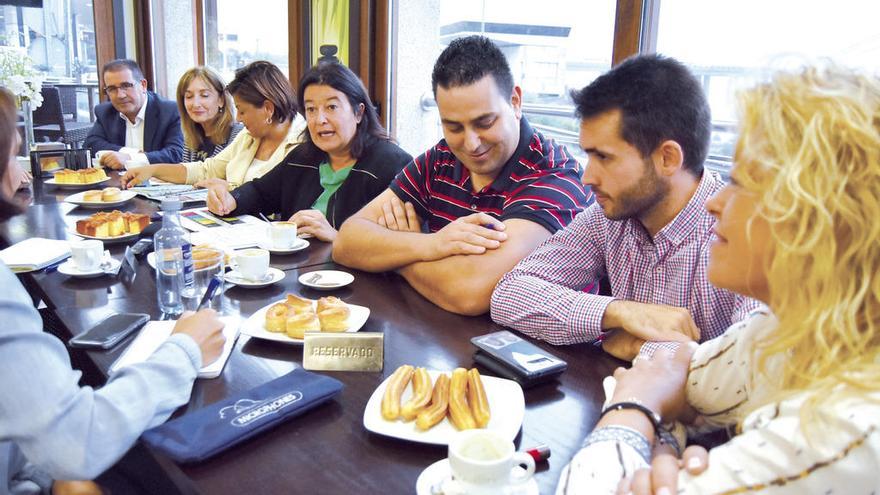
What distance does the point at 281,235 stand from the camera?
1977mm

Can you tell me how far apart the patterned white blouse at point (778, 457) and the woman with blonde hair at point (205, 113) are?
3.47 m

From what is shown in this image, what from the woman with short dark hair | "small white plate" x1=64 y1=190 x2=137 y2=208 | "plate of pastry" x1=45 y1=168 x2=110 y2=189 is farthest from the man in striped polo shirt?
"plate of pastry" x1=45 y1=168 x2=110 y2=189

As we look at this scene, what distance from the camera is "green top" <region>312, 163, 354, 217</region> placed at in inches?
106

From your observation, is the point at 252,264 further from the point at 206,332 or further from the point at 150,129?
the point at 150,129

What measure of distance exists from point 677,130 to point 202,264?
1127 mm

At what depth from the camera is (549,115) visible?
9.49ft

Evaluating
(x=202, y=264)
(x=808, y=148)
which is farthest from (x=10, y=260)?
(x=808, y=148)

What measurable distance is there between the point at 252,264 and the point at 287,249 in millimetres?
361

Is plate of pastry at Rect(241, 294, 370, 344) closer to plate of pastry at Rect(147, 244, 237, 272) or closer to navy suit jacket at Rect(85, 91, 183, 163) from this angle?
plate of pastry at Rect(147, 244, 237, 272)

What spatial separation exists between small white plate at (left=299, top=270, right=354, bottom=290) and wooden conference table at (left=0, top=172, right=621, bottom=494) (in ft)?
0.08

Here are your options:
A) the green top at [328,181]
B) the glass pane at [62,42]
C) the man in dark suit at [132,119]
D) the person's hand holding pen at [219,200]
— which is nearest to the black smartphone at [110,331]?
the person's hand holding pen at [219,200]

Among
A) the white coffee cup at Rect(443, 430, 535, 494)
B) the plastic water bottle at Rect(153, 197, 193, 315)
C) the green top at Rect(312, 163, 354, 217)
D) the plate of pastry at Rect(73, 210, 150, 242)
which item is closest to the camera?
the white coffee cup at Rect(443, 430, 535, 494)

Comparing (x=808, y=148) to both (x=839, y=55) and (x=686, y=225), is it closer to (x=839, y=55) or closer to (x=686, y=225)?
(x=839, y=55)

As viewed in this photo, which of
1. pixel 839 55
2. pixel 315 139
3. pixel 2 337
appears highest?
pixel 839 55
